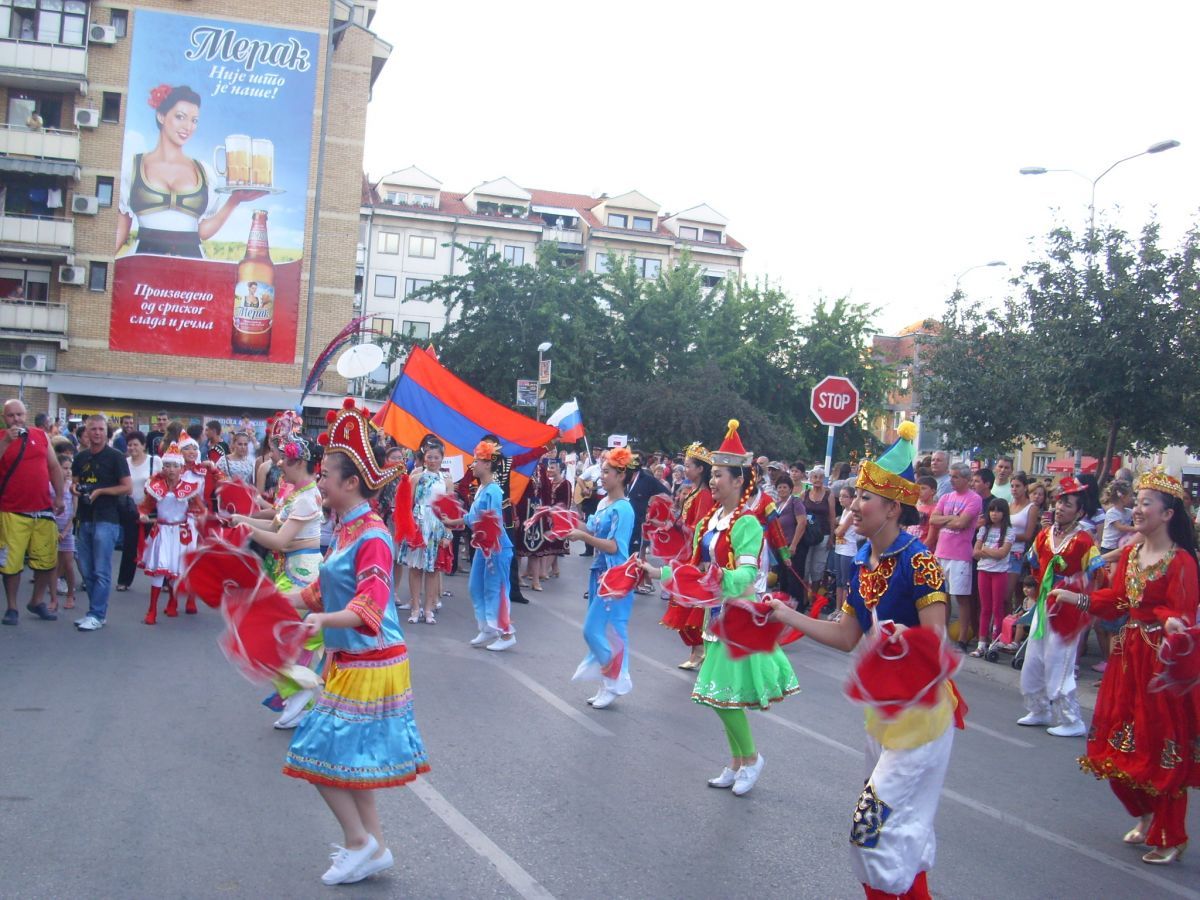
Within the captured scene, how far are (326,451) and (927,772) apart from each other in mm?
2909

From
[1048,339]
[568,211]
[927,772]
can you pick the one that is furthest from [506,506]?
[568,211]

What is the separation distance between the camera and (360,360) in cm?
2155

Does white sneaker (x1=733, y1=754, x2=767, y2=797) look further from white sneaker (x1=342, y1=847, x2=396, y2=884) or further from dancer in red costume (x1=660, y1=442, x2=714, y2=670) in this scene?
white sneaker (x1=342, y1=847, x2=396, y2=884)

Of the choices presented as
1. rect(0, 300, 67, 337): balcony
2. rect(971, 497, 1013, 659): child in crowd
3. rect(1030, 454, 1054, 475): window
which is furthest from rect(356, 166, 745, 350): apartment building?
rect(971, 497, 1013, 659): child in crowd

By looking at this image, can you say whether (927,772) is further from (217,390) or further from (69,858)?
(217,390)

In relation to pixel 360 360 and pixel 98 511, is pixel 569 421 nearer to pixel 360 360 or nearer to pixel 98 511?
pixel 360 360

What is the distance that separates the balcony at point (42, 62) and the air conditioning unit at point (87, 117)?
1.06 metres

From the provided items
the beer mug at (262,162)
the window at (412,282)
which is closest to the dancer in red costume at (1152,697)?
the beer mug at (262,162)

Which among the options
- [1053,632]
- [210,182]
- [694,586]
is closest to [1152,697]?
[1053,632]

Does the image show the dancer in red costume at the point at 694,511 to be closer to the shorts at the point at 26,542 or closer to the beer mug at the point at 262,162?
the shorts at the point at 26,542

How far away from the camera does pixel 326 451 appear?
202 inches

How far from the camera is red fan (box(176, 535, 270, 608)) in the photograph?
4770 millimetres

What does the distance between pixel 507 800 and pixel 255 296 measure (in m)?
38.0

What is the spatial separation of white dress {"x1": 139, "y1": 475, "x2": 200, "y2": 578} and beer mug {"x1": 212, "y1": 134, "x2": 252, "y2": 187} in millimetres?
31371
